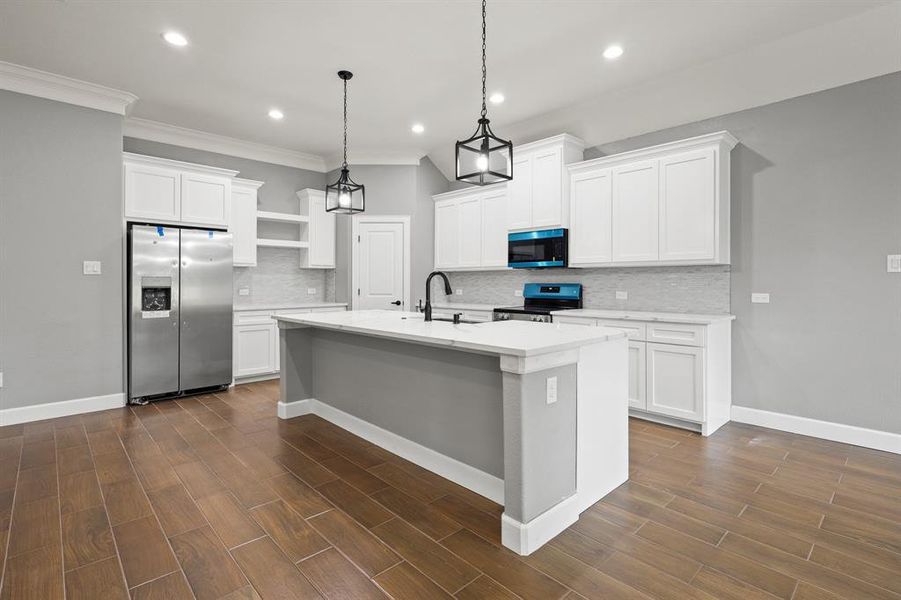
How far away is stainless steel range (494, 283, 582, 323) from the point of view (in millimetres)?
4958

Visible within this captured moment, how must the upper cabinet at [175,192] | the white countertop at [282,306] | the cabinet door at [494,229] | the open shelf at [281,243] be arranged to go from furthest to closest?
the open shelf at [281,243] → the cabinet door at [494,229] → the white countertop at [282,306] → the upper cabinet at [175,192]

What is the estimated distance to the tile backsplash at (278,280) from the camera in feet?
20.1

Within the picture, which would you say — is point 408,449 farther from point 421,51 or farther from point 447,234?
point 447,234

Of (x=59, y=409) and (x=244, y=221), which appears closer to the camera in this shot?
(x=59, y=409)

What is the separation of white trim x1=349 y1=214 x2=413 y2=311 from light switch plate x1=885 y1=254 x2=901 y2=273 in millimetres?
4956

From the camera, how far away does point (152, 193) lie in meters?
4.78

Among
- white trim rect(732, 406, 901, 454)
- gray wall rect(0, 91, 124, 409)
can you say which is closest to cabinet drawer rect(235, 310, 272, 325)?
gray wall rect(0, 91, 124, 409)

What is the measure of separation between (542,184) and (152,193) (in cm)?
429

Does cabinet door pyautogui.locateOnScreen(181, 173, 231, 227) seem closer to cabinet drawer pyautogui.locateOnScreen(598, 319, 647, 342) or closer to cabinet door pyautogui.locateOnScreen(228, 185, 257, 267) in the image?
cabinet door pyautogui.locateOnScreen(228, 185, 257, 267)

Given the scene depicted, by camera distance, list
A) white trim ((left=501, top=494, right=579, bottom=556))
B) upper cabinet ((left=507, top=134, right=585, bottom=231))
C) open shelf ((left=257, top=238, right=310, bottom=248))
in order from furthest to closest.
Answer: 1. open shelf ((left=257, top=238, right=310, bottom=248))
2. upper cabinet ((left=507, top=134, right=585, bottom=231))
3. white trim ((left=501, top=494, right=579, bottom=556))

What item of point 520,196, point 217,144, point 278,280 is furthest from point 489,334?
point 217,144

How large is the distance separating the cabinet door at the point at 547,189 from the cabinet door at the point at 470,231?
102 centimetres

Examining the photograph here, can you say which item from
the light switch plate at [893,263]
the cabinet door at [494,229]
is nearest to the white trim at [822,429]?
the light switch plate at [893,263]

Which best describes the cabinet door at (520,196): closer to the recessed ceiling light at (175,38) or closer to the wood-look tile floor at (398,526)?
the wood-look tile floor at (398,526)
